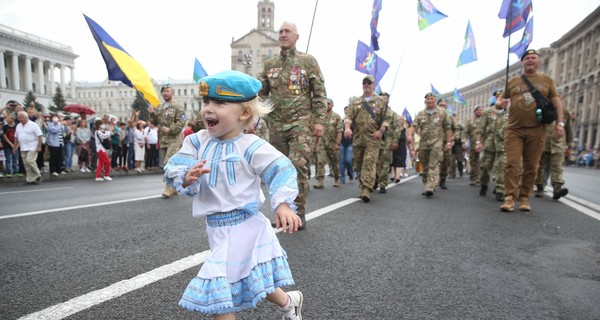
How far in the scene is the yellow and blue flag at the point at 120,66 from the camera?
352 inches

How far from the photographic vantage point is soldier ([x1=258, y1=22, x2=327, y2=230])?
4.58 metres

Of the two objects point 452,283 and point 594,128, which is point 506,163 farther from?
point 594,128

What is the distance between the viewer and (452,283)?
2852 millimetres

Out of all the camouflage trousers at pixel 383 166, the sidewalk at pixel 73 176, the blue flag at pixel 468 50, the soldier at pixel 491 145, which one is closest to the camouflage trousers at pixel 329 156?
the camouflage trousers at pixel 383 166

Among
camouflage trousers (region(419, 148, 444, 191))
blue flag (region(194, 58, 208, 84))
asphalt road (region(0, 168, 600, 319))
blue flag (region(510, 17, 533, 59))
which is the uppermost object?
blue flag (region(510, 17, 533, 59))

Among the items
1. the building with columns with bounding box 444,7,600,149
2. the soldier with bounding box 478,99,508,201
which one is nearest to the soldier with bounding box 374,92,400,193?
the soldier with bounding box 478,99,508,201

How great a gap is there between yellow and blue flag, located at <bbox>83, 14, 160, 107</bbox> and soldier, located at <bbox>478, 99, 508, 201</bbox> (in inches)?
297

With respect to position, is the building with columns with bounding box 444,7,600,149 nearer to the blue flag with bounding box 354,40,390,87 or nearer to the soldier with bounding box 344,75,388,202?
the blue flag with bounding box 354,40,390,87

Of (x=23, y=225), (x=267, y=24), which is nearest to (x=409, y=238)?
(x=23, y=225)

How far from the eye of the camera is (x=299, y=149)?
4531 millimetres

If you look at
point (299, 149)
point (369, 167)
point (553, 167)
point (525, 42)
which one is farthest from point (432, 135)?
point (299, 149)

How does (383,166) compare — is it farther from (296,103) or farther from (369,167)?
(296,103)

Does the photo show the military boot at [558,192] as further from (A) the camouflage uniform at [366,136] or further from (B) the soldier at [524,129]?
(A) the camouflage uniform at [366,136]

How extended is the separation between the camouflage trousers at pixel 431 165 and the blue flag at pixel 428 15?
472 centimetres
